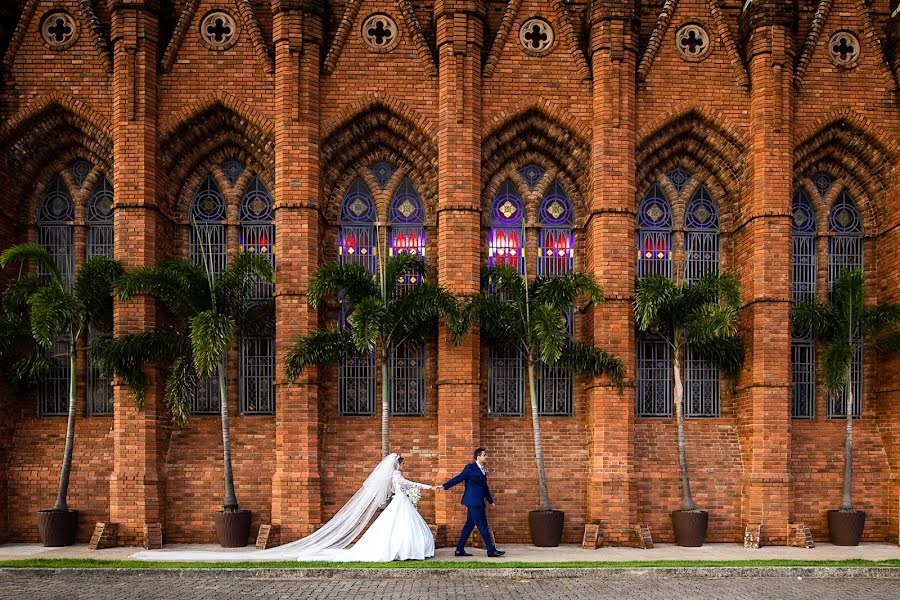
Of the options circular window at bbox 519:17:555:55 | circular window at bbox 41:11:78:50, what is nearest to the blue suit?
circular window at bbox 519:17:555:55

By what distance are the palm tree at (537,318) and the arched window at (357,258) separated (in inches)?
107

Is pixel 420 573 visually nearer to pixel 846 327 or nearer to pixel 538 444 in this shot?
pixel 538 444

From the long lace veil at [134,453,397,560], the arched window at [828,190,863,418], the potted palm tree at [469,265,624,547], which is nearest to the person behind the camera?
the long lace veil at [134,453,397,560]

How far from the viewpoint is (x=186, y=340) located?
16000 millimetres

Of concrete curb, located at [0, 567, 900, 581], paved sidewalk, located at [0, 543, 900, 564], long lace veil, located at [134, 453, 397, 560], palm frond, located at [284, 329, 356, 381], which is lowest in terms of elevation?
paved sidewalk, located at [0, 543, 900, 564]

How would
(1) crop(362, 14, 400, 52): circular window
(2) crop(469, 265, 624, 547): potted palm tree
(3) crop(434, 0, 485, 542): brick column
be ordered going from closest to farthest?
(2) crop(469, 265, 624, 547): potted palm tree < (3) crop(434, 0, 485, 542): brick column < (1) crop(362, 14, 400, 52): circular window

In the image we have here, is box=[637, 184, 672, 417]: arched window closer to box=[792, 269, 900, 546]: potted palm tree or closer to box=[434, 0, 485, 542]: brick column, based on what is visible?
box=[792, 269, 900, 546]: potted palm tree

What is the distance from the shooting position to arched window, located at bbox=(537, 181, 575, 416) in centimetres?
1744

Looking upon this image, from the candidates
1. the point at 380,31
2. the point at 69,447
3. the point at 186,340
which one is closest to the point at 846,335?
the point at 380,31

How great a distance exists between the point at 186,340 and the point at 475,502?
20.7 feet

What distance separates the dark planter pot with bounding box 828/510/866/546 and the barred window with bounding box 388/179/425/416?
8.48m

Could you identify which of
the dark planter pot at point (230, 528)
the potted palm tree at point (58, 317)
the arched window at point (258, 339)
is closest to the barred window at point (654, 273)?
the arched window at point (258, 339)

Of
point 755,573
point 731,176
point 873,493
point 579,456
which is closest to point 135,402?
point 579,456

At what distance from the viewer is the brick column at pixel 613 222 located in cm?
1647
